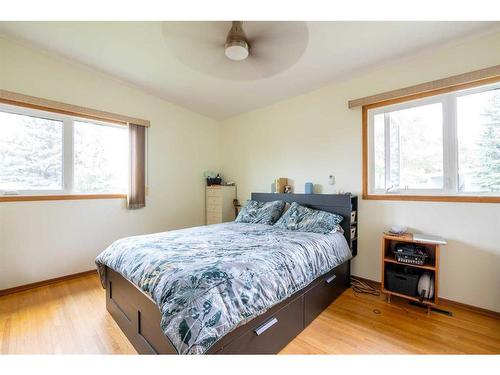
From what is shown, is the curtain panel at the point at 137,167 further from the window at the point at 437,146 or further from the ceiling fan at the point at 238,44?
the window at the point at 437,146

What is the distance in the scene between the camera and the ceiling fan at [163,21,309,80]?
1444mm

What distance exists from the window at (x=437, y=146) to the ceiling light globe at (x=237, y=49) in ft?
6.03

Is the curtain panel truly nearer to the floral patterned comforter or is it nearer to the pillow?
the floral patterned comforter

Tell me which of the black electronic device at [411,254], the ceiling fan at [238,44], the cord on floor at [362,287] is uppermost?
the ceiling fan at [238,44]

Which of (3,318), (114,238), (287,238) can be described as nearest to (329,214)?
(287,238)

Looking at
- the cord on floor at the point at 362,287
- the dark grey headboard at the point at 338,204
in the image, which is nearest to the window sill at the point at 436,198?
the dark grey headboard at the point at 338,204

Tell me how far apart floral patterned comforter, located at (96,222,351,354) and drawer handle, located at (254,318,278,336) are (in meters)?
0.15

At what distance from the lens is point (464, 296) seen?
6.88ft

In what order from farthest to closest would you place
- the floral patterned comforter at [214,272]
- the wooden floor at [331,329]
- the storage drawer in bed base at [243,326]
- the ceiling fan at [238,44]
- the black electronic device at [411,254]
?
the black electronic device at [411,254]
the wooden floor at [331,329]
the ceiling fan at [238,44]
the storage drawer in bed base at [243,326]
the floral patterned comforter at [214,272]

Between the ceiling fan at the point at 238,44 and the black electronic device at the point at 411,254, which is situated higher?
the ceiling fan at the point at 238,44

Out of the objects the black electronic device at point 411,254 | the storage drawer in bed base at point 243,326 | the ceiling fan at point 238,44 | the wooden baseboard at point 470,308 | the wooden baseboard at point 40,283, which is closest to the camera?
the storage drawer in bed base at point 243,326

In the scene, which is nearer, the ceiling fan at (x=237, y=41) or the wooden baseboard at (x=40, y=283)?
the ceiling fan at (x=237, y=41)

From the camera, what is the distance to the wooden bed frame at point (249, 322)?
126 centimetres

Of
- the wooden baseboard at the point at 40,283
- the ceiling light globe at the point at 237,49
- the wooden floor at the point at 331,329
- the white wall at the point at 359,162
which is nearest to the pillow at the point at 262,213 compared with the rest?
the white wall at the point at 359,162
